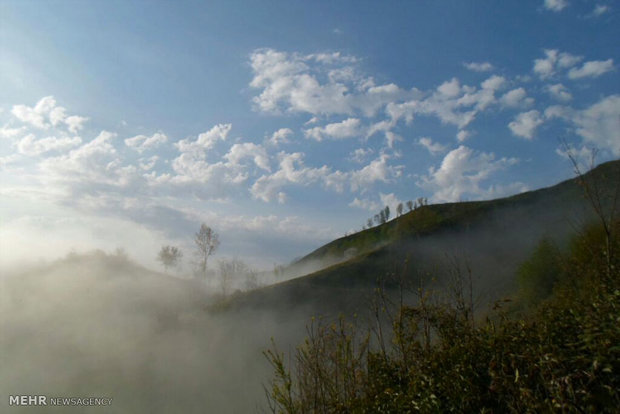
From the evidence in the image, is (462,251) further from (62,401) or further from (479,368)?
(479,368)

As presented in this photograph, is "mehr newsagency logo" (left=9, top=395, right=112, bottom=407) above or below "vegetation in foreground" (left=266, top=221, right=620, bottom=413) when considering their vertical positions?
below

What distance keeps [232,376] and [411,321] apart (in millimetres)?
53930

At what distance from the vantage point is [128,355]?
217 ft

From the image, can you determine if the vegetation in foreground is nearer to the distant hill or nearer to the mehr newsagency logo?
the distant hill

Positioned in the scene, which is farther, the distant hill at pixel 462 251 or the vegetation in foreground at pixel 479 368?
the distant hill at pixel 462 251

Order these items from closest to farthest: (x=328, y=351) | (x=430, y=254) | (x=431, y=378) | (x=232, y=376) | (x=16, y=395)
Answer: (x=431, y=378), (x=328, y=351), (x=232, y=376), (x=16, y=395), (x=430, y=254)

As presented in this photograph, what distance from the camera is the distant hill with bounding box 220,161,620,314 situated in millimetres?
67062

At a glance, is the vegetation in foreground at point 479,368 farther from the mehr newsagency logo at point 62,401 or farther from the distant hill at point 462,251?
the mehr newsagency logo at point 62,401

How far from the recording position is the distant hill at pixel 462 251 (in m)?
67.1

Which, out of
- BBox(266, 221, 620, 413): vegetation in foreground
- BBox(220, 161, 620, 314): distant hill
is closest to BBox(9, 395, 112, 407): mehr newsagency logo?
BBox(220, 161, 620, 314): distant hill

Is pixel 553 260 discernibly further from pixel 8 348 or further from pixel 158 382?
pixel 8 348

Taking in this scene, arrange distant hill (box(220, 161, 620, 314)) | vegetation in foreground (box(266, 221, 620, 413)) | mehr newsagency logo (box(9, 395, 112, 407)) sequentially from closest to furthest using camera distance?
vegetation in foreground (box(266, 221, 620, 413)), mehr newsagency logo (box(9, 395, 112, 407)), distant hill (box(220, 161, 620, 314))

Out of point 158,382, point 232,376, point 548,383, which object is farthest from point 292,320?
point 548,383

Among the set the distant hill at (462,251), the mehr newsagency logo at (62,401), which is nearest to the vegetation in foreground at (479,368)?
the distant hill at (462,251)
